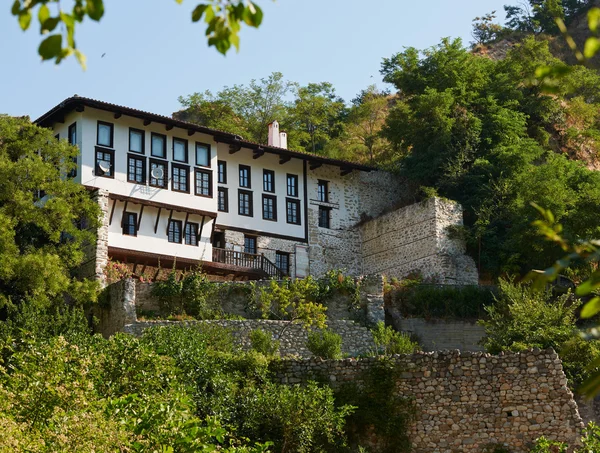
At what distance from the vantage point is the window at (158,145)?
35.8 metres

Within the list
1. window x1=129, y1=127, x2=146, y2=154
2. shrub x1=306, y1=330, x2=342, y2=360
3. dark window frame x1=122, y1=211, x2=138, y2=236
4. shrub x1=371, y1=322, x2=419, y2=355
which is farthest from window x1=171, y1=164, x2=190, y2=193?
shrub x1=306, y1=330, x2=342, y2=360

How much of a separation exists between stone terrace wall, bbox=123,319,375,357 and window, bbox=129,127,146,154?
8400mm

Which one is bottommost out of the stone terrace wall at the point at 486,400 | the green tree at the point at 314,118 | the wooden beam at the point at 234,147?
the stone terrace wall at the point at 486,400

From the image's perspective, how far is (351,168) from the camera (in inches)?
1630

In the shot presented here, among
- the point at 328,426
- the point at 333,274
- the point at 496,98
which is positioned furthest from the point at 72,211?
the point at 496,98

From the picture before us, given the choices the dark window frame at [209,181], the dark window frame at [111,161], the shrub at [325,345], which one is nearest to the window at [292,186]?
the dark window frame at [209,181]

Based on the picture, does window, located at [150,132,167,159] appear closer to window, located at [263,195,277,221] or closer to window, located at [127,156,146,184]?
window, located at [127,156,146,184]

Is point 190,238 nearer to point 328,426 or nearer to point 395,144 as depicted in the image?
point 395,144

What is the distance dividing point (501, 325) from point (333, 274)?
5877 millimetres

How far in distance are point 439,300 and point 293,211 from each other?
9609 mm

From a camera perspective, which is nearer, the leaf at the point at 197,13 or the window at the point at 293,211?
the leaf at the point at 197,13

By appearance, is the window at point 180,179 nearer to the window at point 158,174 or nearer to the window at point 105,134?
the window at point 158,174

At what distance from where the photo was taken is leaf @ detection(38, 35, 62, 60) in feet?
12.5

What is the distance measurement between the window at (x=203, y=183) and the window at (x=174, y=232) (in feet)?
4.91
